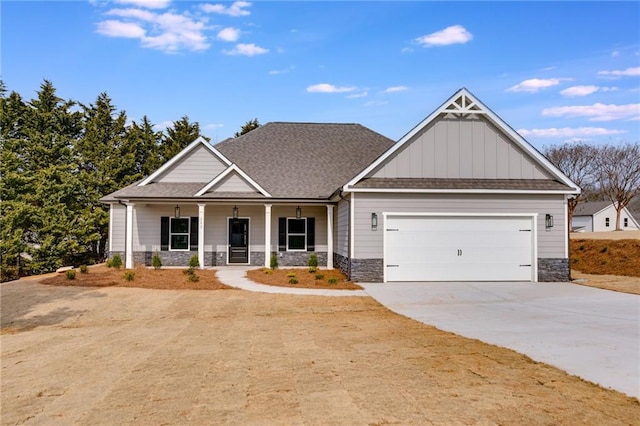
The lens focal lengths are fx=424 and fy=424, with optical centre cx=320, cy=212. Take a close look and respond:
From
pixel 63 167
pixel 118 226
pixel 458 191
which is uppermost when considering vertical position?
pixel 63 167

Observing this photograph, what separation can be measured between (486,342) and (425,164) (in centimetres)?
906

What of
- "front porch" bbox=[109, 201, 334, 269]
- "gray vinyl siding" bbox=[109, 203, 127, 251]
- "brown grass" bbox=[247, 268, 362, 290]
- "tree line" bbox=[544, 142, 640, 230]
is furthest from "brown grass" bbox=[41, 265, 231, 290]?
"tree line" bbox=[544, 142, 640, 230]

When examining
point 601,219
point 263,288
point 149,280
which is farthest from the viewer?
point 601,219

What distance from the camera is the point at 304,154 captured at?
2145 centimetres

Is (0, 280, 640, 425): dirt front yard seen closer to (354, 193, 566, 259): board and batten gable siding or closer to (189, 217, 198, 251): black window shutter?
(354, 193, 566, 259): board and batten gable siding

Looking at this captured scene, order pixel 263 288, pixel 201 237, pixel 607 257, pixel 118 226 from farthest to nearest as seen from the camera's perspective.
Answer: pixel 607 257, pixel 118 226, pixel 201 237, pixel 263 288

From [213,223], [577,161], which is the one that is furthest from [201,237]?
[577,161]

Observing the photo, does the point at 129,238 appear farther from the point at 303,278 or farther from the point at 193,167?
the point at 303,278

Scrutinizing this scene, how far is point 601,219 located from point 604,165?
16.1 meters

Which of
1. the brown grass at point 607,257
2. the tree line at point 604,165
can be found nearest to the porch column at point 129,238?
the brown grass at point 607,257

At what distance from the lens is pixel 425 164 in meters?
15.0

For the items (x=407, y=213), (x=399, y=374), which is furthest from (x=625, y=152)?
(x=399, y=374)

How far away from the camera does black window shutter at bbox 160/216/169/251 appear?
19.0 meters

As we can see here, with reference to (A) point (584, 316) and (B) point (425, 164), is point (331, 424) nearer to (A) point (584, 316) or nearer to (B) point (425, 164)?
(A) point (584, 316)
